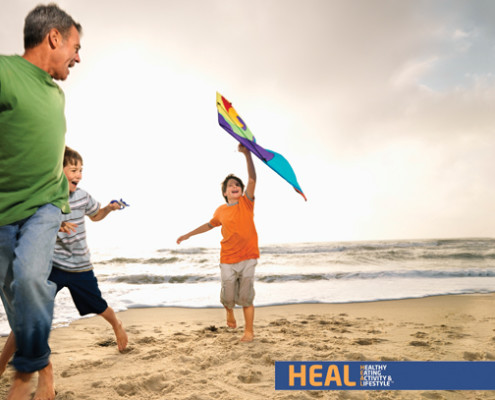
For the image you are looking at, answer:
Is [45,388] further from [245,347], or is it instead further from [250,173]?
[250,173]

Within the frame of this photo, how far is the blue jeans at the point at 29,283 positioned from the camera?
1657mm

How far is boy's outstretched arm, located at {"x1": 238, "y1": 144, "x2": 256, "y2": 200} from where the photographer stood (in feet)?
13.2

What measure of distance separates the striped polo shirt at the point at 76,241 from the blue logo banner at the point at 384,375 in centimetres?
187

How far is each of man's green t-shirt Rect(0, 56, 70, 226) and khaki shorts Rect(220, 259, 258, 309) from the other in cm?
258

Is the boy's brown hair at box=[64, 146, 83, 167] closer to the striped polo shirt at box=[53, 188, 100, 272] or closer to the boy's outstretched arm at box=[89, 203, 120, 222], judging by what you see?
the striped polo shirt at box=[53, 188, 100, 272]

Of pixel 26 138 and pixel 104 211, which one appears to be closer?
pixel 26 138

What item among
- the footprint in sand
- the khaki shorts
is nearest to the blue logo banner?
the footprint in sand

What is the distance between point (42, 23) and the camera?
1840mm

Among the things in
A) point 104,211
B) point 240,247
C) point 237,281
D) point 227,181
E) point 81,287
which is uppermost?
point 227,181

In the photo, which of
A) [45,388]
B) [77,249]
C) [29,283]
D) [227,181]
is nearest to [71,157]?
[77,249]

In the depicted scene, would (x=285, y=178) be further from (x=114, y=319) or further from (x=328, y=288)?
(x=328, y=288)

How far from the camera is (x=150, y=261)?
15.5m

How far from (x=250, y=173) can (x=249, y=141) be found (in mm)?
376

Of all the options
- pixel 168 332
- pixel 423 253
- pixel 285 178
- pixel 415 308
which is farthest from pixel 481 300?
pixel 423 253
